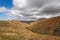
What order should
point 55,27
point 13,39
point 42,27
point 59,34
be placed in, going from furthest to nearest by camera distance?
point 42,27
point 55,27
point 59,34
point 13,39

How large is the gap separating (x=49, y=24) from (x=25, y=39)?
53.3m

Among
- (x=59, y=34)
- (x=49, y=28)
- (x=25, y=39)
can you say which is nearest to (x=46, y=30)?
(x=49, y=28)

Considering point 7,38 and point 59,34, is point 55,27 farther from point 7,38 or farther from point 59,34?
point 7,38

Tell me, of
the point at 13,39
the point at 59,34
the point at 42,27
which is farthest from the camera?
the point at 42,27

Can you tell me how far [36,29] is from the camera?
10731 centimetres

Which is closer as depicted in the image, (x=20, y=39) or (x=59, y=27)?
(x=20, y=39)

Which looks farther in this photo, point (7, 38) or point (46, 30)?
point (46, 30)

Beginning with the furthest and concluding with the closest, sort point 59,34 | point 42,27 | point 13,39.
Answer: point 42,27 < point 59,34 < point 13,39

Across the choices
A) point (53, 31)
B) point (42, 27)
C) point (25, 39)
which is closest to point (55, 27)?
point (53, 31)

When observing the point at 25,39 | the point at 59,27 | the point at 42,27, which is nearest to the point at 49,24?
the point at 42,27

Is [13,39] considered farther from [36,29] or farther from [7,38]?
[36,29]

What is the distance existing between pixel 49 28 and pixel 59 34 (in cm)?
1143

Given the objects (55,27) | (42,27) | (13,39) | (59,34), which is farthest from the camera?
(42,27)

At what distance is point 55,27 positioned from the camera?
101000mm
